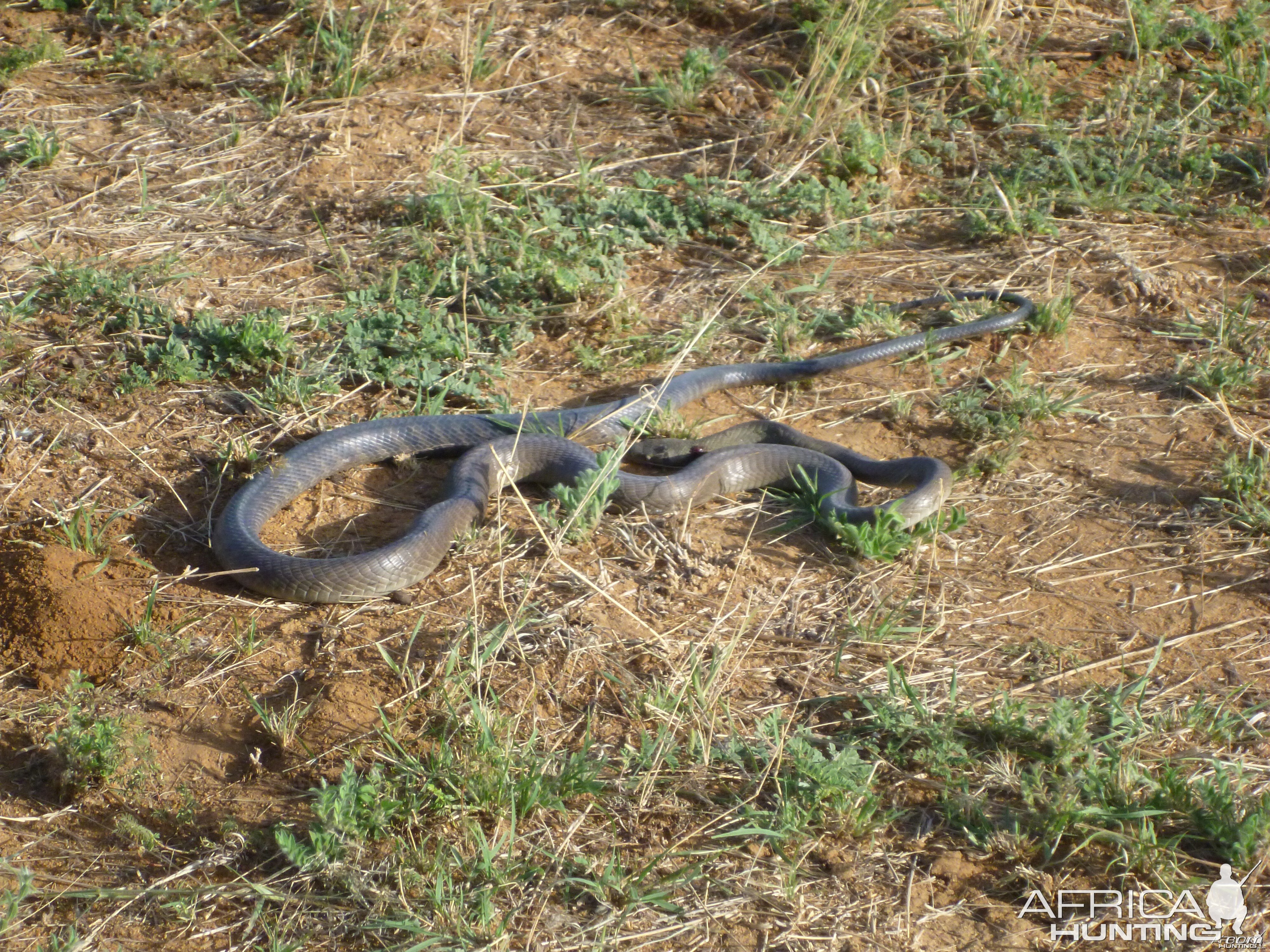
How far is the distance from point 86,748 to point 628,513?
242cm

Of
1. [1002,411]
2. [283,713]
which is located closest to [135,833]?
[283,713]

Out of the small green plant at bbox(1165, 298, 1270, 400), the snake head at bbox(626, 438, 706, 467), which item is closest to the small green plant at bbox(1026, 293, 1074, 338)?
the small green plant at bbox(1165, 298, 1270, 400)

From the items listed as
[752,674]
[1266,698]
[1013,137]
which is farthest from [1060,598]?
[1013,137]

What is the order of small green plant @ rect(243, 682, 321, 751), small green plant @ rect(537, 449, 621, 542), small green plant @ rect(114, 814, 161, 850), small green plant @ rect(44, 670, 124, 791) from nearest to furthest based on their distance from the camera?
small green plant @ rect(114, 814, 161, 850), small green plant @ rect(44, 670, 124, 791), small green plant @ rect(243, 682, 321, 751), small green plant @ rect(537, 449, 621, 542)

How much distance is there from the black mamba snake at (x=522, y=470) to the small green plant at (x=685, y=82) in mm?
2804

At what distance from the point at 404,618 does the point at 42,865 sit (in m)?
1.50

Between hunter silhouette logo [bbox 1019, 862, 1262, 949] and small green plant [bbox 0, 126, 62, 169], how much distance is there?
7035mm

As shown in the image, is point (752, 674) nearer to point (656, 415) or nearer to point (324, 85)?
point (656, 415)

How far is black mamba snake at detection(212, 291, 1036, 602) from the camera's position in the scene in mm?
4566

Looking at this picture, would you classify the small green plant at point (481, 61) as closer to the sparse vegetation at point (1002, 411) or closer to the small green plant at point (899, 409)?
the small green plant at point (899, 409)

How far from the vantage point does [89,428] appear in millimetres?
5371

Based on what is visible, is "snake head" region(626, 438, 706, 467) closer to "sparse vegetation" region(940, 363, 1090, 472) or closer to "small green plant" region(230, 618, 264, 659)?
"sparse vegetation" region(940, 363, 1090, 472)

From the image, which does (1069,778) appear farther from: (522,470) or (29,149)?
(29,149)

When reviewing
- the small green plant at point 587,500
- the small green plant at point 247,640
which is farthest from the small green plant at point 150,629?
the small green plant at point 587,500
